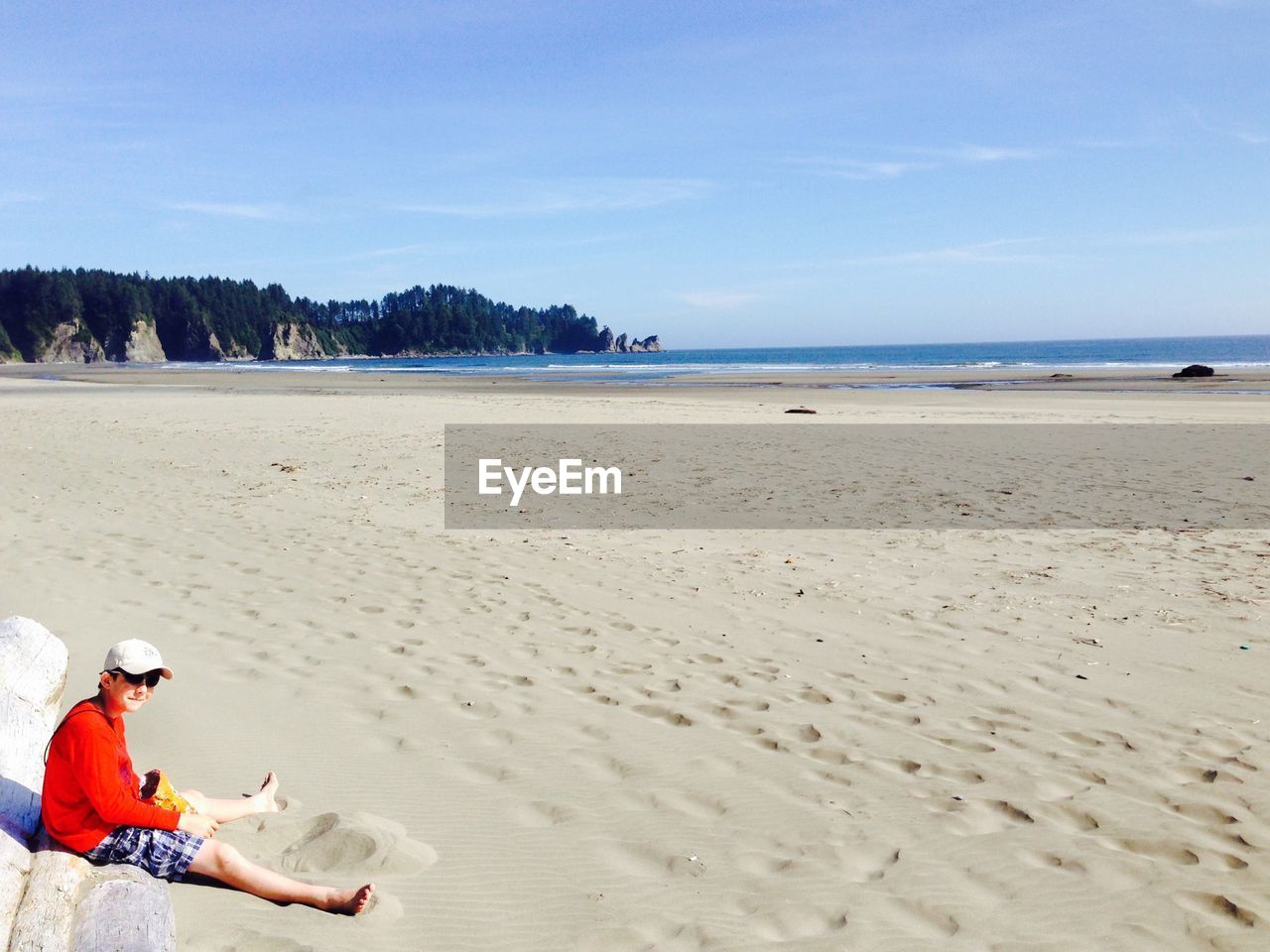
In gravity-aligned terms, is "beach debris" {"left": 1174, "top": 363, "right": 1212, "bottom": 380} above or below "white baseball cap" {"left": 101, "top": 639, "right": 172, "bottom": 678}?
above

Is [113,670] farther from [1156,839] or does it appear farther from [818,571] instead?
[818,571]

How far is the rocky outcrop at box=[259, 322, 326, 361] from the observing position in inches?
6019

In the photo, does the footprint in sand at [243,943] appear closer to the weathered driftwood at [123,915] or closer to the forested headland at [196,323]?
the weathered driftwood at [123,915]

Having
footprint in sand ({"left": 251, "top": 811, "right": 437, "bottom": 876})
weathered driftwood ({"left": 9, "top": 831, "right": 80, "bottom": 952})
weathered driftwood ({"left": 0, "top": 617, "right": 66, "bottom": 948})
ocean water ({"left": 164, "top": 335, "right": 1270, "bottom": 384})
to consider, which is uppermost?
ocean water ({"left": 164, "top": 335, "right": 1270, "bottom": 384})

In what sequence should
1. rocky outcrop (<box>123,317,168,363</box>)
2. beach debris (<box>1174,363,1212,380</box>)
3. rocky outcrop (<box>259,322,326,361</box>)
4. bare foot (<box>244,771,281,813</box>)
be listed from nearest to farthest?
bare foot (<box>244,771,281,813</box>) → beach debris (<box>1174,363,1212,380</box>) → rocky outcrop (<box>123,317,168,363</box>) → rocky outcrop (<box>259,322,326,361</box>)

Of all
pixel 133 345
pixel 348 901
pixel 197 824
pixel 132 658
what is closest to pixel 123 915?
pixel 197 824

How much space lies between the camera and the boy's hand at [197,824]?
373cm

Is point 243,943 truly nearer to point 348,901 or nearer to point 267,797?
point 348,901

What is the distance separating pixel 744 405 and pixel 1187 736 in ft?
82.6
